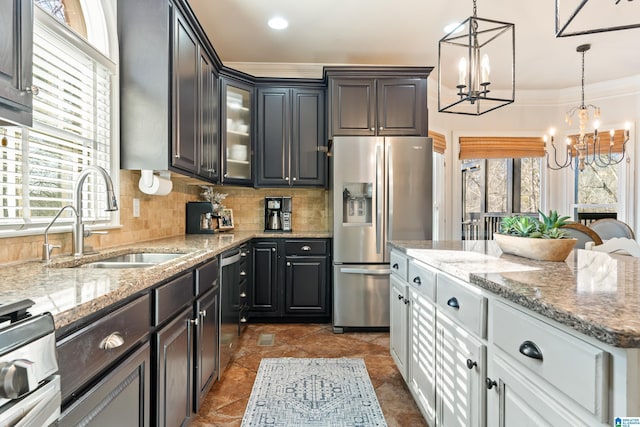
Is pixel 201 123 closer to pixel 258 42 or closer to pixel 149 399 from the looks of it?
pixel 258 42

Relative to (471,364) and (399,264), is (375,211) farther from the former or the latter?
(471,364)

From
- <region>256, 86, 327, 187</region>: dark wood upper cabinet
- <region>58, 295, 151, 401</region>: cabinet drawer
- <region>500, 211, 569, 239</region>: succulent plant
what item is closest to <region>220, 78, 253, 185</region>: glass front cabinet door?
<region>256, 86, 327, 187</region>: dark wood upper cabinet

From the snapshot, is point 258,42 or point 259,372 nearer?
point 259,372

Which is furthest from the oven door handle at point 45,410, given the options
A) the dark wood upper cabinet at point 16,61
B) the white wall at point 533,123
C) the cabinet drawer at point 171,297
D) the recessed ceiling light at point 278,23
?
the white wall at point 533,123

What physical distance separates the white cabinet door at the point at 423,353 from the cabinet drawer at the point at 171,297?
120 cm

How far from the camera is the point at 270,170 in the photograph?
383cm

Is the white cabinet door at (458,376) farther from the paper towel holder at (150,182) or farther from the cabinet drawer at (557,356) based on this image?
the paper towel holder at (150,182)

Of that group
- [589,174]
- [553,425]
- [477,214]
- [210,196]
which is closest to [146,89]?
[210,196]

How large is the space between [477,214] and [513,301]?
4.21 m

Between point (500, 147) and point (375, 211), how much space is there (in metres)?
2.55

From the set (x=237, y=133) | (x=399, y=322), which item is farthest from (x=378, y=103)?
(x=399, y=322)

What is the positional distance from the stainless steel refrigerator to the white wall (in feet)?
4.79

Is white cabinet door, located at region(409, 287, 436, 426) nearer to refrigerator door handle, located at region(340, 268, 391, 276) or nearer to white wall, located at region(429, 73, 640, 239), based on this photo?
refrigerator door handle, located at region(340, 268, 391, 276)

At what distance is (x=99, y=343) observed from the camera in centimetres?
97
